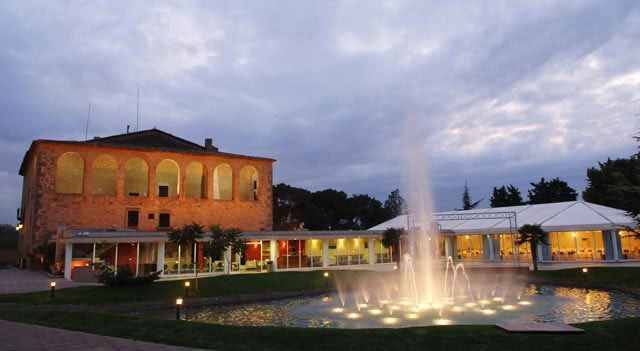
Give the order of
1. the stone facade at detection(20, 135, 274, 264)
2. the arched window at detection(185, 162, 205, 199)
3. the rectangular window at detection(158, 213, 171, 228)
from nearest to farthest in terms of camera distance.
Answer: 1. the stone facade at detection(20, 135, 274, 264)
2. the rectangular window at detection(158, 213, 171, 228)
3. the arched window at detection(185, 162, 205, 199)

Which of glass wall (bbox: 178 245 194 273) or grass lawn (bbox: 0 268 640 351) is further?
glass wall (bbox: 178 245 194 273)

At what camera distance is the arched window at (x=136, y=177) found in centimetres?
3597

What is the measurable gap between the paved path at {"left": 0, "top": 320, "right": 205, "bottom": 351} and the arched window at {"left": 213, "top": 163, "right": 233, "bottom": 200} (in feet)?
94.9

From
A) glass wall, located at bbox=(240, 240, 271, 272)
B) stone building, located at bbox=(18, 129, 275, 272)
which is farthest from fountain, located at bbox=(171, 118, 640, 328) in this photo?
stone building, located at bbox=(18, 129, 275, 272)

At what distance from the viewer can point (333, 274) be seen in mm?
25500

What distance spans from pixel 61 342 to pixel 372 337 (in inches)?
233

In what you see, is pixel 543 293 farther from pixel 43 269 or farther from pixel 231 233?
pixel 43 269

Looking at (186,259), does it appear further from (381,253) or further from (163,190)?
(381,253)

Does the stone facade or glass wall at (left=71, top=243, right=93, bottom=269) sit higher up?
the stone facade

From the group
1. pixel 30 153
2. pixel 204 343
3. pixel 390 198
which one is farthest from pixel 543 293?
pixel 390 198

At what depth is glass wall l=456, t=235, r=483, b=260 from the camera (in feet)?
128

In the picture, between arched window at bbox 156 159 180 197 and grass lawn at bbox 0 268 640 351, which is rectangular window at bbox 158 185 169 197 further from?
grass lawn at bbox 0 268 640 351

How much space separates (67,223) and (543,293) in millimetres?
30700

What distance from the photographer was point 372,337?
9008mm
